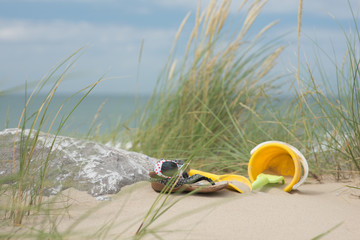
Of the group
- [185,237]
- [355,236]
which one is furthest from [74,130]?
[355,236]

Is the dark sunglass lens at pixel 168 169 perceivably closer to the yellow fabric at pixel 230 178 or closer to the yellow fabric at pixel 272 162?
the yellow fabric at pixel 230 178

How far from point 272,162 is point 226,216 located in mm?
1183

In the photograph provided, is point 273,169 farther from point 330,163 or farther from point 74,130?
point 74,130

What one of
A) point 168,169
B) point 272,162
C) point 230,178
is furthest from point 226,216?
point 272,162

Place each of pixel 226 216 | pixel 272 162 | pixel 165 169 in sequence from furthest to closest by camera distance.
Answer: pixel 272 162, pixel 165 169, pixel 226 216

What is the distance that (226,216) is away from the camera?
1.59 meters

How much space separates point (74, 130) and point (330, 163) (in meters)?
1.95

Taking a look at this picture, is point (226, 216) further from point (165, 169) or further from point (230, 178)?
point (230, 178)

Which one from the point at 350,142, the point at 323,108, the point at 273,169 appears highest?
the point at 323,108

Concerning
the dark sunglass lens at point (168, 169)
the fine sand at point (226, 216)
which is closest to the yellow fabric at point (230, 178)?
the fine sand at point (226, 216)

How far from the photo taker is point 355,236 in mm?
1530

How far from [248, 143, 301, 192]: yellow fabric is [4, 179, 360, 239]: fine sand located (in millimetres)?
303

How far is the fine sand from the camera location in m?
1.38

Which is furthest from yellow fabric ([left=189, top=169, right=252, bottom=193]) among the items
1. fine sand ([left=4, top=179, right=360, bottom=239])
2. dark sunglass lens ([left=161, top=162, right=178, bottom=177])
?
dark sunglass lens ([left=161, top=162, right=178, bottom=177])
